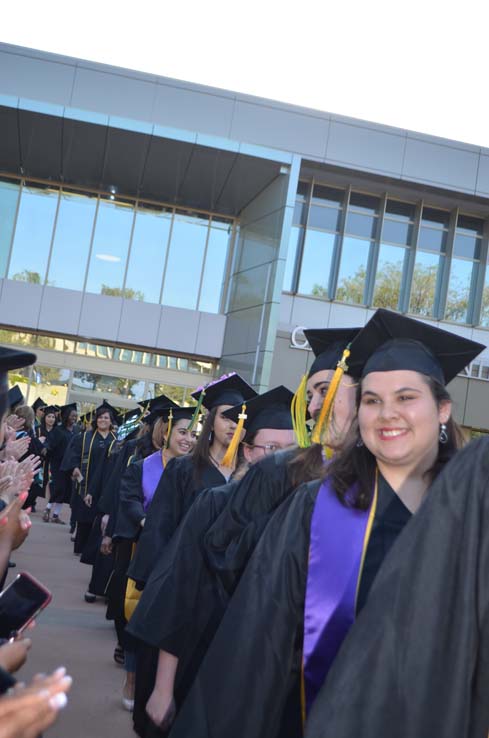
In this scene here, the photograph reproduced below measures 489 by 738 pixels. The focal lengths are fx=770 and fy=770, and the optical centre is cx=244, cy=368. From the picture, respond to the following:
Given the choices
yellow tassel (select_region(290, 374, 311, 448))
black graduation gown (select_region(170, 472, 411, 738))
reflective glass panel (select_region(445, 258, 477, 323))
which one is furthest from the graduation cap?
reflective glass panel (select_region(445, 258, 477, 323))

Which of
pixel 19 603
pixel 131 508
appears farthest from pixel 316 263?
pixel 19 603

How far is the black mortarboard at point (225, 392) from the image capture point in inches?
183

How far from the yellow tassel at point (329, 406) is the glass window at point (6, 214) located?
57.2ft

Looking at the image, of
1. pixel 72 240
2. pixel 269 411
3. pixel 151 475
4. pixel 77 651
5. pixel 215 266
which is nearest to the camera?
pixel 269 411

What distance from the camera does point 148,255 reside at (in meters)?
19.5

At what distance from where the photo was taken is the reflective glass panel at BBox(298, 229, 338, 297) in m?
19.1

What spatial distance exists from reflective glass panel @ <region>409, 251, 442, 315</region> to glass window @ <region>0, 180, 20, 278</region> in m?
10.2

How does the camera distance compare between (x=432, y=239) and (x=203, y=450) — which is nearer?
(x=203, y=450)

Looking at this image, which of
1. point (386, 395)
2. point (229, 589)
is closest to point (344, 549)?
point (386, 395)

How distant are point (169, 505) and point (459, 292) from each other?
17.1 meters

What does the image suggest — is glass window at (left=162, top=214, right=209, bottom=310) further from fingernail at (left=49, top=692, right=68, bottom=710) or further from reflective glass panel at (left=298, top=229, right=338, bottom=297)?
fingernail at (left=49, top=692, right=68, bottom=710)

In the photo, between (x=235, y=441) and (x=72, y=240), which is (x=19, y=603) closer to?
(x=235, y=441)

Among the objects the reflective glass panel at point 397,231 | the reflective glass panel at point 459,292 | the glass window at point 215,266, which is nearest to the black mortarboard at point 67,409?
the glass window at point 215,266

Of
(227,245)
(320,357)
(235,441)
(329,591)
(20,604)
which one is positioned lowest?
(20,604)
